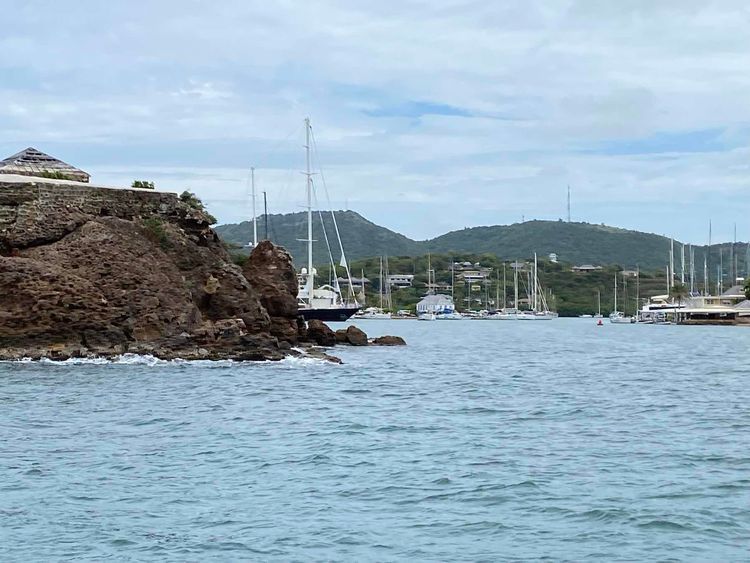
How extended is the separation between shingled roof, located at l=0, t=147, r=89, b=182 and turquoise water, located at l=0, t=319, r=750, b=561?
19.4 meters

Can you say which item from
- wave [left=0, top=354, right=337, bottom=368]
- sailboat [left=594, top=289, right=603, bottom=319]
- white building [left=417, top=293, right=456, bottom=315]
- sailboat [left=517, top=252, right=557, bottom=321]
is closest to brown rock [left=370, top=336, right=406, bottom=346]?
wave [left=0, top=354, right=337, bottom=368]

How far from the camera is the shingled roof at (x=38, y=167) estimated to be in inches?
1946

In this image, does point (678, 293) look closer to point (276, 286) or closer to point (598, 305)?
point (598, 305)

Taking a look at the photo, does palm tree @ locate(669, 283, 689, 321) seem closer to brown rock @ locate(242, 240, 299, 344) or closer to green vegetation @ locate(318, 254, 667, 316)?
green vegetation @ locate(318, 254, 667, 316)

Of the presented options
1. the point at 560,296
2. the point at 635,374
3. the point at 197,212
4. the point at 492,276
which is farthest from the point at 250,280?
the point at 492,276

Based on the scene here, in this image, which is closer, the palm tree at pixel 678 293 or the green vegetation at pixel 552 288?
the palm tree at pixel 678 293

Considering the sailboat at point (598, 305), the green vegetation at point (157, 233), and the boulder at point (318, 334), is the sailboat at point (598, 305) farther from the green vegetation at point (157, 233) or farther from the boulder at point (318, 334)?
the green vegetation at point (157, 233)

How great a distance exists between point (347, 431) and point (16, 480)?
7351 millimetres

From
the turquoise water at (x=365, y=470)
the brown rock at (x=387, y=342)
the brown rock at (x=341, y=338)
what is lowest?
the turquoise water at (x=365, y=470)

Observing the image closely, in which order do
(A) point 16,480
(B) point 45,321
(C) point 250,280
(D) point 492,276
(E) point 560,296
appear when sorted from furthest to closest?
(D) point 492,276
(E) point 560,296
(C) point 250,280
(B) point 45,321
(A) point 16,480

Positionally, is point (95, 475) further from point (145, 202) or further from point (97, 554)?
point (145, 202)

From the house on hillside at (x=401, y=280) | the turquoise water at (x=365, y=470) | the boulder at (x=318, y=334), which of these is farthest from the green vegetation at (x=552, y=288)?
the turquoise water at (x=365, y=470)

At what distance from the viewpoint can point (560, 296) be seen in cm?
17225

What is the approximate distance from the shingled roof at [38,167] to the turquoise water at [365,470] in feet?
63.8
